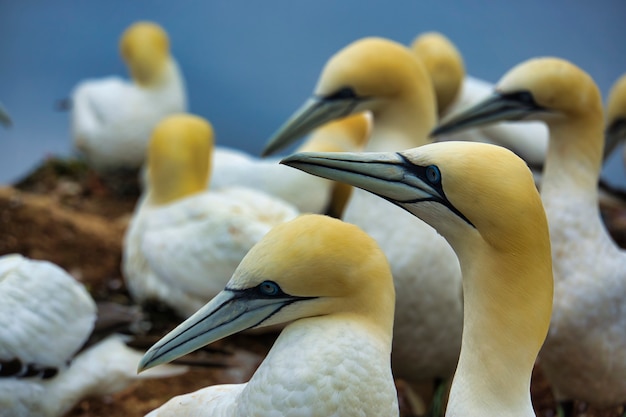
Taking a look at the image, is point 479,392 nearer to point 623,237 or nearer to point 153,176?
point 153,176

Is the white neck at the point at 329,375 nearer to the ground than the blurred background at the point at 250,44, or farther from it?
farther from it

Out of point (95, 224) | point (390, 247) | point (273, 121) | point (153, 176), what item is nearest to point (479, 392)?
point (390, 247)

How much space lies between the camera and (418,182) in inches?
96.3

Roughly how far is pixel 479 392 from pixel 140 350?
1.99 metres

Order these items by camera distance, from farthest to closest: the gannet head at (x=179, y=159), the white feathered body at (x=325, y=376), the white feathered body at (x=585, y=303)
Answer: the gannet head at (x=179, y=159)
the white feathered body at (x=585, y=303)
the white feathered body at (x=325, y=376)

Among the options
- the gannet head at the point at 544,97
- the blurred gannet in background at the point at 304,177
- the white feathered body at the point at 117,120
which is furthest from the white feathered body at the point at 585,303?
the white feathered body at the point at 117,120

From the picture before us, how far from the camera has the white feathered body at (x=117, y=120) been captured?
779 centimetres

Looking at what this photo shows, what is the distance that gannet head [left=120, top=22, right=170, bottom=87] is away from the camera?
7.98 metres

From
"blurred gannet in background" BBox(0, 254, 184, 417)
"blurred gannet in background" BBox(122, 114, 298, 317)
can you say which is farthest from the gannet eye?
"blurred gannet in background" BBox(0, 254, 184, 417)

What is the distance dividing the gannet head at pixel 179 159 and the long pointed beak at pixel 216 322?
2.73 meters

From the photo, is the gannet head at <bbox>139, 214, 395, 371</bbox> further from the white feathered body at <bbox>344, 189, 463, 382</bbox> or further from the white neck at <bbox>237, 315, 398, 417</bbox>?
the white feathered body at <bbox>344, 189, 463, 382</bbox>

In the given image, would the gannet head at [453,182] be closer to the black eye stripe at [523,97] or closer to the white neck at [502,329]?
the white neck at [502,329]

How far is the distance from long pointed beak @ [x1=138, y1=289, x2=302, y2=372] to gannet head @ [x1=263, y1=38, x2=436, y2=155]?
5.39 feet

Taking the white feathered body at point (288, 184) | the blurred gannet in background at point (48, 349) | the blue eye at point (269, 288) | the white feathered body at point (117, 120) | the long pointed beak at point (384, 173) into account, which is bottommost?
the white feathered body at point (117, 120)
